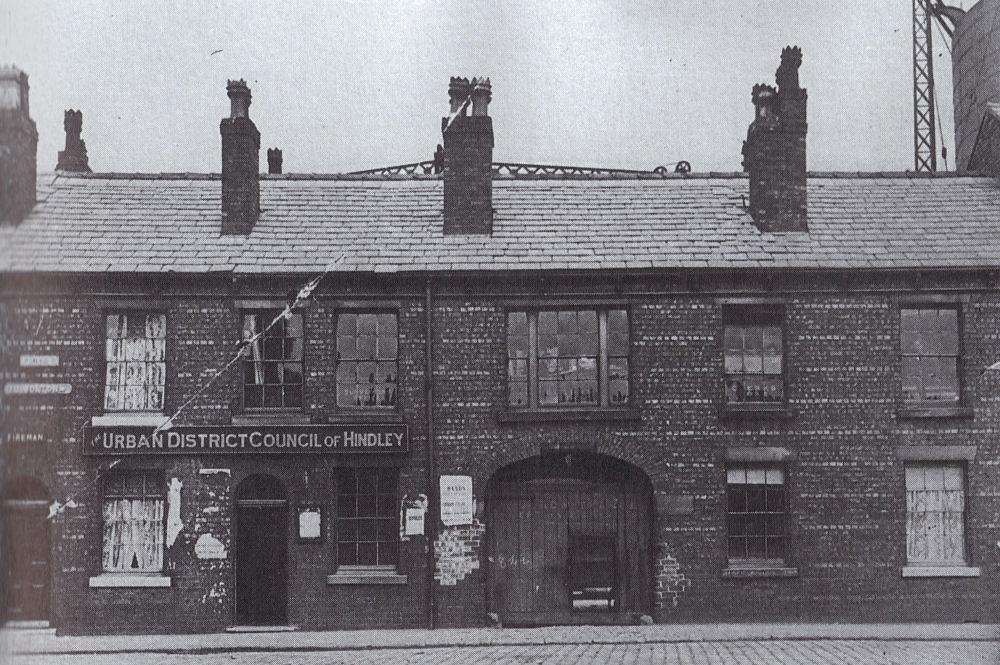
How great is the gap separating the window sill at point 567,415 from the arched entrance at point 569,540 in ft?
2.25

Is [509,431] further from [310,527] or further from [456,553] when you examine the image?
[310,527]

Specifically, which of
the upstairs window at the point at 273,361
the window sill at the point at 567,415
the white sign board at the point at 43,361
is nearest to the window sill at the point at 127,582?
the upstairs window at the point at 273,361

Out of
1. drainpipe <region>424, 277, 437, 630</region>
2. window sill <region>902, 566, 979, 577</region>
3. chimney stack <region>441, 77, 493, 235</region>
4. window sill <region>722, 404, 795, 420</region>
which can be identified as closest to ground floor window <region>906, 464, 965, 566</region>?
window sill <region>902, 566, 979, 577</region>

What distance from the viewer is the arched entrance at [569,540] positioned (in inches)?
707

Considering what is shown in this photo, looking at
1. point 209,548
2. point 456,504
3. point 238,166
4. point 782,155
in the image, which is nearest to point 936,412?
point 782,155

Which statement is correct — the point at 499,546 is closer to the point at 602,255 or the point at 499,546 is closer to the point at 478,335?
the point at 478,335

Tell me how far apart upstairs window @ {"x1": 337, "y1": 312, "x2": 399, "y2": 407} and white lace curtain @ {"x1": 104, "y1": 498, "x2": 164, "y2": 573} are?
3726mm

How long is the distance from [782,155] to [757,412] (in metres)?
4.84

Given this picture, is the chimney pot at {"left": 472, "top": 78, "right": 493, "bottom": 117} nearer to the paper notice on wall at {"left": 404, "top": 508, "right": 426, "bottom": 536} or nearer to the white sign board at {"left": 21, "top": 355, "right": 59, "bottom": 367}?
the paper notice on wall at {"left": 404, "top": 508, "right": 426, "bottom": 536}

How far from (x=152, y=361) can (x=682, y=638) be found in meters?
9.99

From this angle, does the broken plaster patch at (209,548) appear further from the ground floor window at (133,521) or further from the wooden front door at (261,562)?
the ground floor window at (133,521)

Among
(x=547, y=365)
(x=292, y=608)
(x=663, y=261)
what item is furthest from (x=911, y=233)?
(x=292, y=608)

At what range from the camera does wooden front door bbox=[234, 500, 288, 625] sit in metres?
17.6

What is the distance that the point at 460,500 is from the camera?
1775 centimetres
